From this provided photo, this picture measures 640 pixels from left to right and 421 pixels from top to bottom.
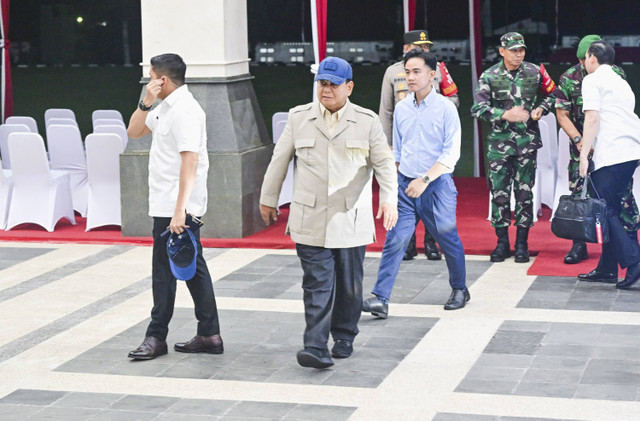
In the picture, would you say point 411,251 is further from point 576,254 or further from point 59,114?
point 59,114

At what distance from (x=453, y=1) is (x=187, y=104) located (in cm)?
2642

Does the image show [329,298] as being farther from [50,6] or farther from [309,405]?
[50,6]

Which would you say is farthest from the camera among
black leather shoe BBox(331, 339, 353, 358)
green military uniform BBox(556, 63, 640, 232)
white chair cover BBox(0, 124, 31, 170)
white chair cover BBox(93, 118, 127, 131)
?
white chair cover BBox(93, 118, 127, 131)

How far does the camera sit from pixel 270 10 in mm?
32375

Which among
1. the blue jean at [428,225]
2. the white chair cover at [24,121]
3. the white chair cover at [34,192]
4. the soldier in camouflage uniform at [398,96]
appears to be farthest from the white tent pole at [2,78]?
the blue jean at [428,225]

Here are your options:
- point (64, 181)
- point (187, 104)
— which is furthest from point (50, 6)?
point (187, 104)

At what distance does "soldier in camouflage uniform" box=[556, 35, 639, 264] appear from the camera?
7922 mm

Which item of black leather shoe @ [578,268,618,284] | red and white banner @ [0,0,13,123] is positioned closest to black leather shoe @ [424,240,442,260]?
black leather shoe @ [578,268,618,284]

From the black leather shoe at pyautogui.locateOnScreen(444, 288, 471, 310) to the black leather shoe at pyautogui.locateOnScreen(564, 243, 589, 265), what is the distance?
1.56 m

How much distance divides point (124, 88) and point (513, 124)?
72.3 feet

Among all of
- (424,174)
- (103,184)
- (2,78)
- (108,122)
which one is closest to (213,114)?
(103,184)

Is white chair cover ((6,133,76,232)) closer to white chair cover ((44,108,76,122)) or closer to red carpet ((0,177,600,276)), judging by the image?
red carpet ((0,177,600,276))

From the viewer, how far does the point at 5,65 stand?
13.1 metres

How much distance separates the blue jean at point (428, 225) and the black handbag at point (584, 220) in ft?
2.80
